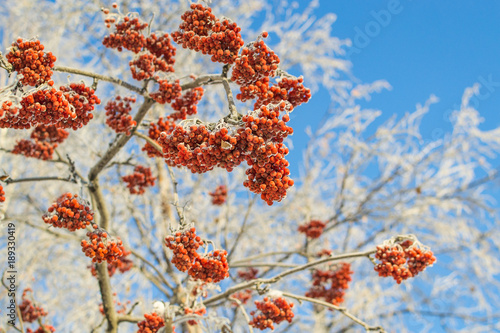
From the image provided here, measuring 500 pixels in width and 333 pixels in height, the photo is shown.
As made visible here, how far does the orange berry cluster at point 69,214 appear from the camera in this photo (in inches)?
98.0

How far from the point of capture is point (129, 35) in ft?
9.77

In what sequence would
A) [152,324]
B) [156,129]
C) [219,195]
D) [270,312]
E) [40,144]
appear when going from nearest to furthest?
1. [152,324]
2. [270,312]
3. [156,129]
4. [40,144]
5. [219,195]

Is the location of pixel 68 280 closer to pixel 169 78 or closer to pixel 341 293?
pixel 341 293

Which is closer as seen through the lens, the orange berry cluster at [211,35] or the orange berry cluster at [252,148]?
the orange berry cluster at [252,148]

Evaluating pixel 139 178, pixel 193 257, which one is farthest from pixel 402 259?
pixel 139 178

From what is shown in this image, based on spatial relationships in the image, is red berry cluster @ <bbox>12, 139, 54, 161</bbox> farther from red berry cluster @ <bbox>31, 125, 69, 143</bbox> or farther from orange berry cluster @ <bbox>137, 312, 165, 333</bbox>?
orange berry cluster @ <bbox>137, 312, 165, 333</bbox>

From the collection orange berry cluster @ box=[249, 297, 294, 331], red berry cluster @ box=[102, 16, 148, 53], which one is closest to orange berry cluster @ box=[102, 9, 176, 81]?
red berry cluster @ box=[102, 16, 148, 53]

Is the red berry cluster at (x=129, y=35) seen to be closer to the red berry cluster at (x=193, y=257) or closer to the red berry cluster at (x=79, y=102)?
the red berry cluster at (x=79, y=102)

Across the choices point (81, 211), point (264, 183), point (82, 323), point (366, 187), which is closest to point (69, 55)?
point (82, 323)

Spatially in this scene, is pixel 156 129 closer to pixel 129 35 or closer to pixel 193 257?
pixel 129 35

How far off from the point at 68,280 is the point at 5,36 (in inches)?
212

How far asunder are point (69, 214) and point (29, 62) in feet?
2.94

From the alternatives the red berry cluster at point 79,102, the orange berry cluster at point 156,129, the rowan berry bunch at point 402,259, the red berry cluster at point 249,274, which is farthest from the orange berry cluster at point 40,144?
the rowan berry bunch at point 402,259

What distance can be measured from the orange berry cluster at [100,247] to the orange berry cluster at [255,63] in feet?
4.08
